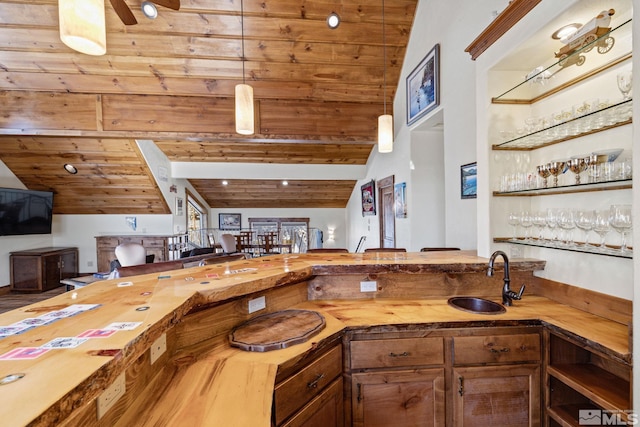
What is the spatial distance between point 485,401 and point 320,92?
4.00 metres

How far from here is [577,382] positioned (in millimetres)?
1456

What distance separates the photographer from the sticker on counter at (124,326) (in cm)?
A: 95

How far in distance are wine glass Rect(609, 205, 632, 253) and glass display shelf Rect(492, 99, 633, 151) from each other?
44 cm

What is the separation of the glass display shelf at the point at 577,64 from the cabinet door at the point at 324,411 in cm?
213

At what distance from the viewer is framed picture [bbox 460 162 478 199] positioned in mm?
2889

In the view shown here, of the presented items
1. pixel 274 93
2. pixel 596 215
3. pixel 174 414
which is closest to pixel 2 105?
pixel 274 93

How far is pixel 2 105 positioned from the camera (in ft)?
13.1

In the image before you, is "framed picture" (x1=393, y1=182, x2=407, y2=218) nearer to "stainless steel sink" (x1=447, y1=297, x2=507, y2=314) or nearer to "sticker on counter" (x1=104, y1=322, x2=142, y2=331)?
"stainless steel sink" (x1=447, y1=297, x2=507, y2=314)

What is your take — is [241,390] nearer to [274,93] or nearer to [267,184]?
[274,93]

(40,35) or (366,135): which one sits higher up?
(40,35)

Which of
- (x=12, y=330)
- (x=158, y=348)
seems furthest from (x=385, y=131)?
(x=12, y=330)

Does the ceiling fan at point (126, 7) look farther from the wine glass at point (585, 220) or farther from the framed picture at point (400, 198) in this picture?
the framed picture at point (400, 198)

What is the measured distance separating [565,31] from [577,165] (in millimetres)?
753

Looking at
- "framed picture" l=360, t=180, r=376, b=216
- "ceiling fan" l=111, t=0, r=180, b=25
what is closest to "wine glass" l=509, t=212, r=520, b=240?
"ceiling fan" l=111, t=0, r=180, b=25
